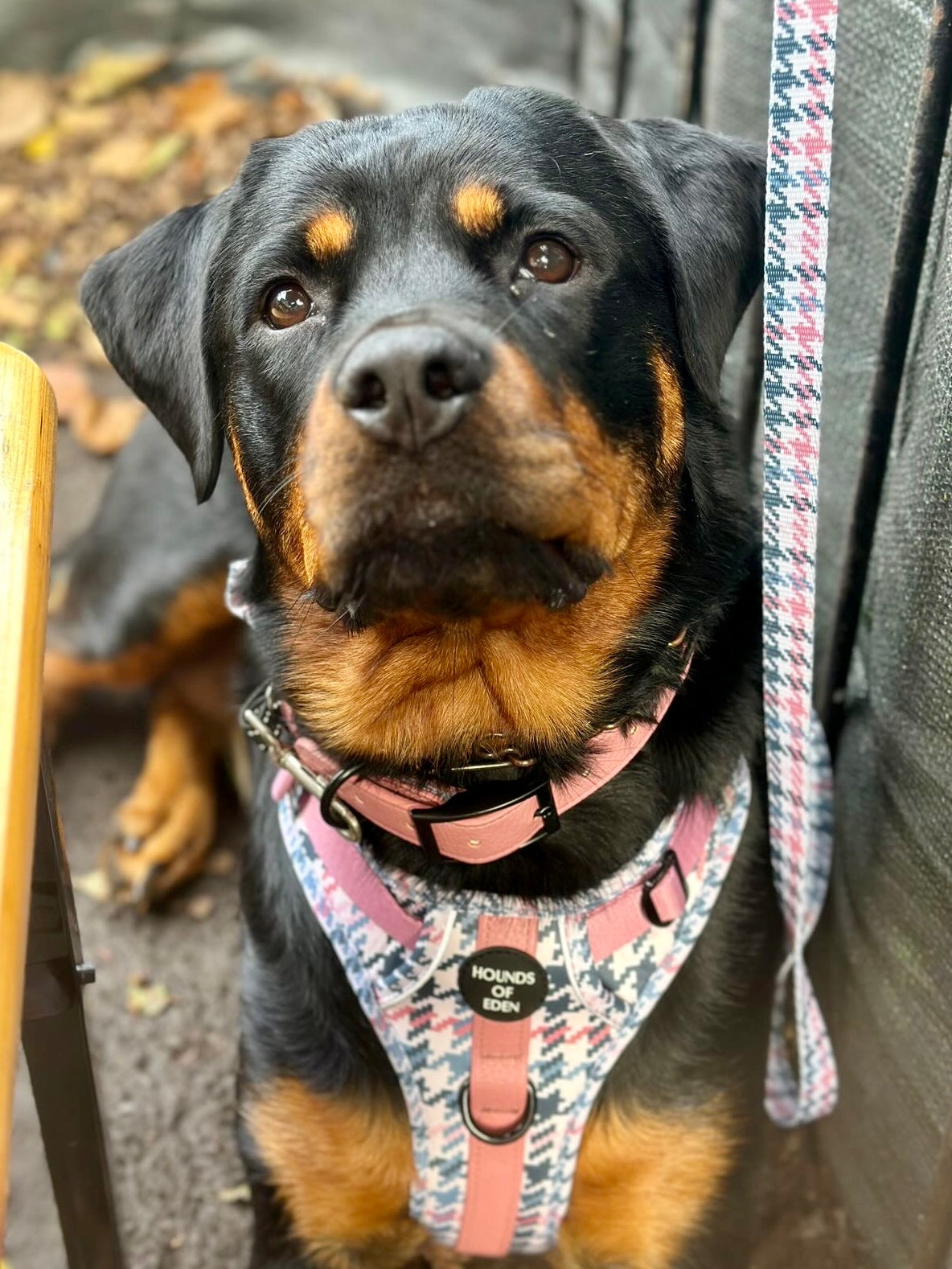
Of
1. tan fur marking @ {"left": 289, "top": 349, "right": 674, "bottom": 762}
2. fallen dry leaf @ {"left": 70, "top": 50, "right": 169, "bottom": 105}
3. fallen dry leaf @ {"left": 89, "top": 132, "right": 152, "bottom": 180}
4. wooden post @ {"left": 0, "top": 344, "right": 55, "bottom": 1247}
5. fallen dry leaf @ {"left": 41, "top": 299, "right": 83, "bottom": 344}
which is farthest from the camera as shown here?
fallen dry leaf @ {"left": 70, "top": 50, "right": 169, "bottom": 105}

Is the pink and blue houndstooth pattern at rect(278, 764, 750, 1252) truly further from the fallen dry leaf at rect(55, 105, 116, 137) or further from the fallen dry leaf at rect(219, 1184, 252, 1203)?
the fallen dry leaf at rect(55, 105, 116, 137)

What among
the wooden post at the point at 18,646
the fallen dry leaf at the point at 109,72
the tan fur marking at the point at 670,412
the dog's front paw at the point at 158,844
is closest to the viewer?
the wooden post at the point at 18,646

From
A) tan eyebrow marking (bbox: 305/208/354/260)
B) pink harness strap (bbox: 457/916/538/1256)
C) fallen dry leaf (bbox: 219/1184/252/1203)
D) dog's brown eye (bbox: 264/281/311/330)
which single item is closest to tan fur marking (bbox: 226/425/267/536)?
dog's brown eye (bbox: 264/281/311/330)

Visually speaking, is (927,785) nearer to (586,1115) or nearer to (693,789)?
(693,789)

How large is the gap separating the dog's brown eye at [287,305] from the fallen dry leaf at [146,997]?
58.6 inches

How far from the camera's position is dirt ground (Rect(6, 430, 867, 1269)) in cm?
221

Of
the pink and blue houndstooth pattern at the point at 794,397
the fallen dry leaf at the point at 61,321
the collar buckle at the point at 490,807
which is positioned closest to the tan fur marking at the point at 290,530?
the collar buckle at the point at 490,807

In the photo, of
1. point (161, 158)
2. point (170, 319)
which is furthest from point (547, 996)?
point (161, 158)

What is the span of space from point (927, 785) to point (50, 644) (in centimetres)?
204

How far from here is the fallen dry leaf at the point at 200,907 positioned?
285 centimetres

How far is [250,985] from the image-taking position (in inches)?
75.8

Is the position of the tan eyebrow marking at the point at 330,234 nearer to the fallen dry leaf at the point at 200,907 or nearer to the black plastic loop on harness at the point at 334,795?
the black plastic loop on harness at the point at 334,795

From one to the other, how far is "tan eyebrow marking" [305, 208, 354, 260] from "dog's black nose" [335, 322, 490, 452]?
322 millimetres

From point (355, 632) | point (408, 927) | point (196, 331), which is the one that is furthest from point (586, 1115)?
Answer: point (196, 331)
